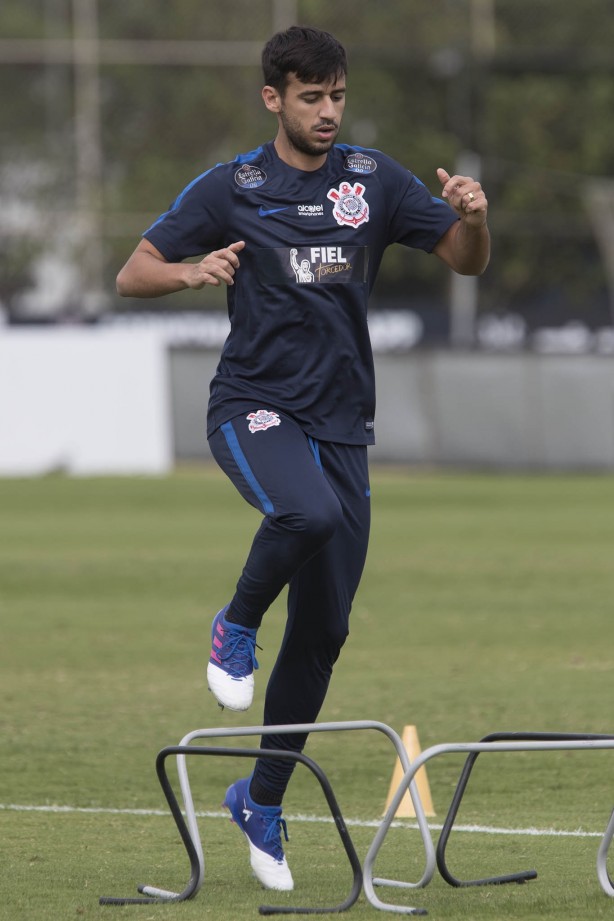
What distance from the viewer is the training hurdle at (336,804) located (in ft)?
15.4

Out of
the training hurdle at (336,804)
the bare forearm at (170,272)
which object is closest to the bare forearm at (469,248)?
the bare forearm at (170,272)

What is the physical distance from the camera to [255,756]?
470 cm

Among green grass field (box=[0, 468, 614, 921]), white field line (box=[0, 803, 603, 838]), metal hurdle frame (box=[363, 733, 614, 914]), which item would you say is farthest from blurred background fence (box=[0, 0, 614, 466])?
metal hurdle frame (box=[363, 733, 614, 914])

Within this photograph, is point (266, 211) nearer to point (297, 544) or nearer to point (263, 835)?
point (297, 544)

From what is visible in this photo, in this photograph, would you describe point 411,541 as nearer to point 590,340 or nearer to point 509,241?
point 590,340

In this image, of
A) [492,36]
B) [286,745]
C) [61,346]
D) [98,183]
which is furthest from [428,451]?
[286,745]

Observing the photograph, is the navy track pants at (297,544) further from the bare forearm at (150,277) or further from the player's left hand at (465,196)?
Answer: the player's left hand at (465,196)

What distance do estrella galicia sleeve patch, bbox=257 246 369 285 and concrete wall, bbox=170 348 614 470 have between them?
19117 millimetres

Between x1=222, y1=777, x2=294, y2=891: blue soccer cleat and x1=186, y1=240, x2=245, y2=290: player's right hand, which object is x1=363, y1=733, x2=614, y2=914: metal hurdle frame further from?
x1=186, y1=240, x2=245, y2=290: player's right hand

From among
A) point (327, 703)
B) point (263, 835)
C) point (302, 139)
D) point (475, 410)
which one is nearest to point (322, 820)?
point (263, 835)

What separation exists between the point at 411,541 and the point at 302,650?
1219 cm

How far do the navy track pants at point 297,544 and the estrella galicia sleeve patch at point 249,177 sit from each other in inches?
27.7

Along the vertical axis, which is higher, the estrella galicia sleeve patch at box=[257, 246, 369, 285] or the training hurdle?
the estrella galicia sleeve patch at box=[257, 246, 369, 285]

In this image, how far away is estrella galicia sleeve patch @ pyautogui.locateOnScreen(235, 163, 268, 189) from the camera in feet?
17.6
